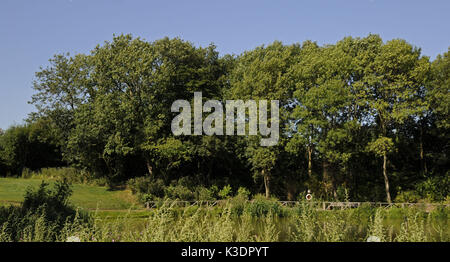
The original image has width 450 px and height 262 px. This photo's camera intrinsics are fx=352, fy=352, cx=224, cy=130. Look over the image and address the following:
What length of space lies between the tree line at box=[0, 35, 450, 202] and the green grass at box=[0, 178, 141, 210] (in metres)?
3.36

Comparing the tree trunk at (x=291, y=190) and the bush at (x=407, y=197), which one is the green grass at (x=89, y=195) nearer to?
the tree trunk at (x=291, y=190)

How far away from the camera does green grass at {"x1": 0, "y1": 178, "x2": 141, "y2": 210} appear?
76.4 feet

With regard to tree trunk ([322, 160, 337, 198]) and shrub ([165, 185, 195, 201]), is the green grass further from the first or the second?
tree trunk ([322, 160, 337, 198])

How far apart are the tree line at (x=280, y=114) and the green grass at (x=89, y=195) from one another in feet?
11.0

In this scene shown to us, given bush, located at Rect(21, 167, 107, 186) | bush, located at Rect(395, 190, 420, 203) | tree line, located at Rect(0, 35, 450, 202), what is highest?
tree line, located at Rect(0, 35, 450, 202)

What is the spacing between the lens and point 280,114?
2895cm

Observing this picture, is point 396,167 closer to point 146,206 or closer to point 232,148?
point 232,148

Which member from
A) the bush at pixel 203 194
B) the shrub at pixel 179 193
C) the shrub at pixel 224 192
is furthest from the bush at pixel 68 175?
the shrub at pixel 224 192

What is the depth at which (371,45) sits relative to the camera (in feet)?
91.1

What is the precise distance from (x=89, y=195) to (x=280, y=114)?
16228mm

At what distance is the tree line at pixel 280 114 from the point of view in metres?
26.9

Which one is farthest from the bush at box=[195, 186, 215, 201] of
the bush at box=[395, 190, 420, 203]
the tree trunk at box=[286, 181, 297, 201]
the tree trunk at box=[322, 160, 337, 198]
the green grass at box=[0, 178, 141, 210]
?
the bush at box=[395, 190, 420, 203]

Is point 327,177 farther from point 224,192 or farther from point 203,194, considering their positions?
point 203,194

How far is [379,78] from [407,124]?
7.65 meters
